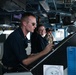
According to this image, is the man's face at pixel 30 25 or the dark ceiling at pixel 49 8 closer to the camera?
the man's face at pixel 30 25

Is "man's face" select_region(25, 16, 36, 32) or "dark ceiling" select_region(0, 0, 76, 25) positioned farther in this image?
"dark ceiling" select_region(0, 0, 76, 25)

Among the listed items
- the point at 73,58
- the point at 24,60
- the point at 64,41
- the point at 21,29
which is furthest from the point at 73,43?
the point at 21,29

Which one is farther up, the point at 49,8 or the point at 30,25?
the point at 49,8

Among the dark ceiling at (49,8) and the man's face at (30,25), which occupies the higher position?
the dark ceiling at (49,8)

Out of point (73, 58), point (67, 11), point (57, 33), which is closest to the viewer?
point (73, 58)

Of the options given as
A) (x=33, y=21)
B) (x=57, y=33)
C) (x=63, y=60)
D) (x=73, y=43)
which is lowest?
(x=57, y=33)

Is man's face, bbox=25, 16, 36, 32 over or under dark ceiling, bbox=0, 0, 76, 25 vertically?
under

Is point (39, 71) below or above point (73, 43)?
below

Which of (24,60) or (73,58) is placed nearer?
(73,58)

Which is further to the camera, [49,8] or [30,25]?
[49,8]

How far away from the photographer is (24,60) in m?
2.83

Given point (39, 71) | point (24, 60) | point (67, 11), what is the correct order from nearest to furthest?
point (39, 71) → point (24, 60) → point (67, 11)

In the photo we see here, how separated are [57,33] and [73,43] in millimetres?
21309

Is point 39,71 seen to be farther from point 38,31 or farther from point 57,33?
point 57,33
